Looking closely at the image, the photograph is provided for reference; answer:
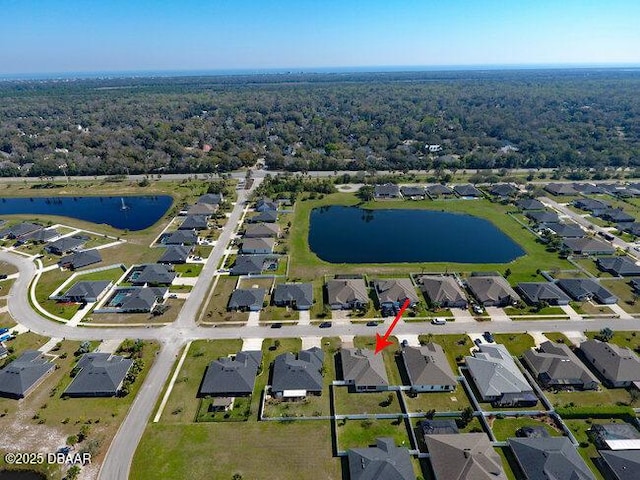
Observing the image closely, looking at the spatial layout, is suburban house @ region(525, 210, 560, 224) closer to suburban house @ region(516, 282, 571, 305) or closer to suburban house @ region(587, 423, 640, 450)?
suburban house @ region(516, 282, 571, 305)

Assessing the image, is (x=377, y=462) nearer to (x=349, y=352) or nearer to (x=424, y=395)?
(x=424, y=395)

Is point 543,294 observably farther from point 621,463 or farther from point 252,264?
point 252,264

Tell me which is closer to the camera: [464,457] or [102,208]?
[464,457]

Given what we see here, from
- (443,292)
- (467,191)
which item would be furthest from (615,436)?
(467,191)

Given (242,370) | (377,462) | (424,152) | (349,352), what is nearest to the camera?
(377,462)

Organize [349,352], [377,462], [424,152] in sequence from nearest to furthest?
[377,462], [349,352], [424,152]

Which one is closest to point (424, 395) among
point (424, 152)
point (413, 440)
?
point (413, 440)
